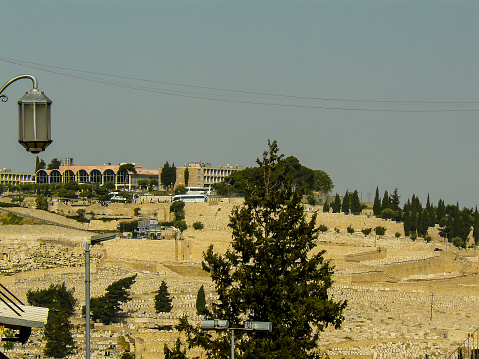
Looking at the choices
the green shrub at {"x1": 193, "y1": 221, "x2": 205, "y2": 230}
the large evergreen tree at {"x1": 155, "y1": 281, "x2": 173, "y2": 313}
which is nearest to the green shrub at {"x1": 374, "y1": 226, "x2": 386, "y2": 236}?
the green shrub at {"x1": 193, "y1": 221, "x2": 205, "y2": 230}

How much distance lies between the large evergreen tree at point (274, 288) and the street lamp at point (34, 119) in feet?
28.0

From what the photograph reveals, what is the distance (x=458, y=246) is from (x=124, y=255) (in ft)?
86.9

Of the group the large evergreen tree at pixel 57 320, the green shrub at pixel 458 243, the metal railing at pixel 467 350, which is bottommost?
the metal railing at pixel 467 350

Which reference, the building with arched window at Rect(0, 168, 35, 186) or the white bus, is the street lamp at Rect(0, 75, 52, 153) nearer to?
the white bus

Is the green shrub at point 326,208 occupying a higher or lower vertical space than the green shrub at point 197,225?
higher

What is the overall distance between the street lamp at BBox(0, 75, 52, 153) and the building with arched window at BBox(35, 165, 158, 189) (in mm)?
74253

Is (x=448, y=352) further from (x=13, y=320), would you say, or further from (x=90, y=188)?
(x=90, y=188)

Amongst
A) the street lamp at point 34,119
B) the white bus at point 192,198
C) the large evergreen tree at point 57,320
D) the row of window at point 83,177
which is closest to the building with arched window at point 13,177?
the row of window at point 83,177

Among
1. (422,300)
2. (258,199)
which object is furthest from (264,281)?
(422,300)

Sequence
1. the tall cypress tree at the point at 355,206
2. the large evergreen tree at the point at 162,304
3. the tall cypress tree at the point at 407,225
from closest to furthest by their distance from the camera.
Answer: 1. the large evergreen tree at the point at 162,304
2. the tall cypress tree at the point at 407,225
3. the tall cypress tree at the point at 355,206

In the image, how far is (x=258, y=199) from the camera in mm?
15586

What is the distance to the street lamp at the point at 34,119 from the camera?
5691 mm

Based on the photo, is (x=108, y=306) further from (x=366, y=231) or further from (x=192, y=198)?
(x=192, y=198)

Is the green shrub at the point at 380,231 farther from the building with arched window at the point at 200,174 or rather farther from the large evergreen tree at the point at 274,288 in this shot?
the large evergreen tree at the point at 274,288
